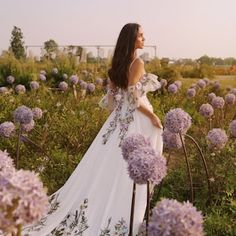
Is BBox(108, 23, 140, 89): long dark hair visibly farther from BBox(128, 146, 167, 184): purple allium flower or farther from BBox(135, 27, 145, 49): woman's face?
BBox(128, 146, 167, 184): purple allium flower

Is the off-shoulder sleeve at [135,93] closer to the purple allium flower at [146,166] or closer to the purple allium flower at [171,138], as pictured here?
the purple allium flower at [171,138]

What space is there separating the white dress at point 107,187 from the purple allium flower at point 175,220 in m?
2.67

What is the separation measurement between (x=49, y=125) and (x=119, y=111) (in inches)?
94.8

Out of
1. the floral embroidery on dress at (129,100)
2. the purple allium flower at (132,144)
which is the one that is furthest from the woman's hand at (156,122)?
the purple allium flower at (132,144)

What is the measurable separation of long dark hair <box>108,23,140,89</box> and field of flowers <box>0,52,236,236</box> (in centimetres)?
78

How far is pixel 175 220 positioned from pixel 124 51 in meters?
3.18

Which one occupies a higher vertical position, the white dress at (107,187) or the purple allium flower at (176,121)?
the purple allium flower at (176,121)

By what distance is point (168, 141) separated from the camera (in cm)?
405

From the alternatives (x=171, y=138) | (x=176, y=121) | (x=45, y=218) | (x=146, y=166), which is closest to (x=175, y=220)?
(x=146, y=166)

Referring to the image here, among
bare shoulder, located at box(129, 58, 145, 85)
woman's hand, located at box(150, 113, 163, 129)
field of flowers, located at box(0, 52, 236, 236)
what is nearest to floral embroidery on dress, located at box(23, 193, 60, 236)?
field of flowers, located at box(0, 52, 236, 236)

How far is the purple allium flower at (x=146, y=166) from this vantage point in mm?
2357

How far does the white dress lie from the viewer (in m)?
4.54

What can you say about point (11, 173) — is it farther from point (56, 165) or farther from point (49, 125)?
point (49, 125)

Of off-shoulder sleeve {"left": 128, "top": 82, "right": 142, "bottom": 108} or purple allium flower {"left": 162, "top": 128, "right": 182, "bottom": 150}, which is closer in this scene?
purple allium flower {"left": 162, "top": 128, "right": 182, "bottom": 150}
